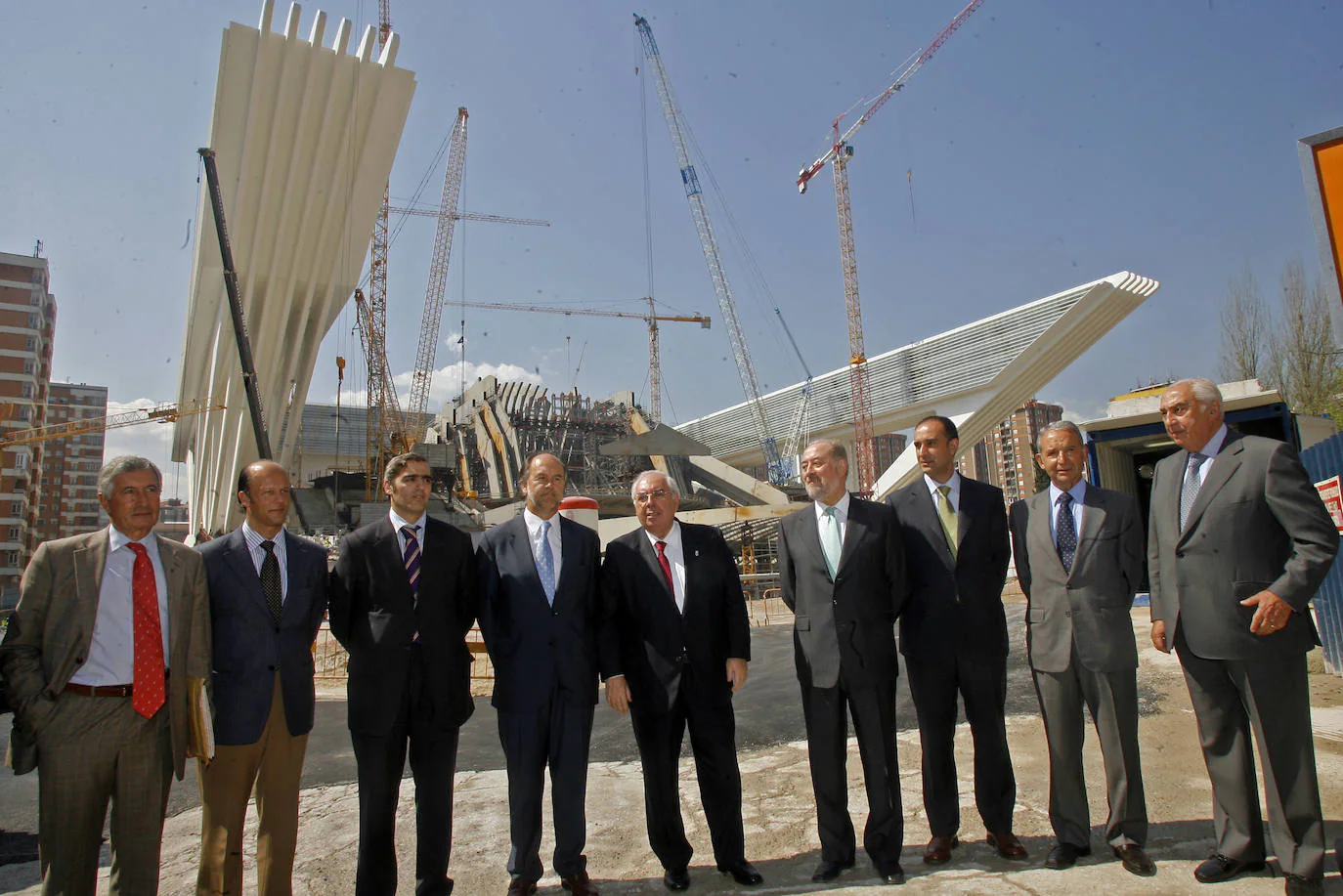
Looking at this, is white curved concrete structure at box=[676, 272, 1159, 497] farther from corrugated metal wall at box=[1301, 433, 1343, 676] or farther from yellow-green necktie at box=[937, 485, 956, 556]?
yellow-green necktie at box=[937, 485, 956, 556]

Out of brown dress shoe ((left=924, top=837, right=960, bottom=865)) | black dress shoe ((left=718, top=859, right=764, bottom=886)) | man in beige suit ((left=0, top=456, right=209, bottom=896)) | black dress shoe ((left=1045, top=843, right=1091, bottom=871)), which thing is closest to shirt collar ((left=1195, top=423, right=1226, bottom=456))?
black dress shoe ((left=1045, top=843, right=1091, bottom=871))

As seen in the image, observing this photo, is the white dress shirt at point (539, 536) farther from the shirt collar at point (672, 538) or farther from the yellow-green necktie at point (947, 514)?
the yellow-green necktie at point (947, 514)

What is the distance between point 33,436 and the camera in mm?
44594

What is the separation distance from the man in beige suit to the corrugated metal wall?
8136mm

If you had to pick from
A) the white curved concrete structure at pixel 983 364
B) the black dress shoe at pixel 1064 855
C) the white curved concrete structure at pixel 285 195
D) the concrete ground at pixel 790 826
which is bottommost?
the concrete ground at pixel 790 826

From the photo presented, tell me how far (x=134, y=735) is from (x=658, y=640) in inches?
80.2

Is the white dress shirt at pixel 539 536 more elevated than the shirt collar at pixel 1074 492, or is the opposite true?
the shirt collar at pixel 1074 492

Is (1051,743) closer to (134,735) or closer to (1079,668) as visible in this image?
(1079,668)

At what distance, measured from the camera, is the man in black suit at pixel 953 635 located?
132 inches

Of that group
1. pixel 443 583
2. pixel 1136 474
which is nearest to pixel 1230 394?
pixel 1136 474

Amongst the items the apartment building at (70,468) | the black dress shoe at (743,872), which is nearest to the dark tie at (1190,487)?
the black dress shoe at (743,872)

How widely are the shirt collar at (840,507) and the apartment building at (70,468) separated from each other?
85.5 metres

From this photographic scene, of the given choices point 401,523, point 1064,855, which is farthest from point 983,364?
point 401,523

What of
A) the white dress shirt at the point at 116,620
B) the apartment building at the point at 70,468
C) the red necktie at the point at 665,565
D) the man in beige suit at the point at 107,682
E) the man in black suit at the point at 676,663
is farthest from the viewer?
the apartment building at the point at 70,468
